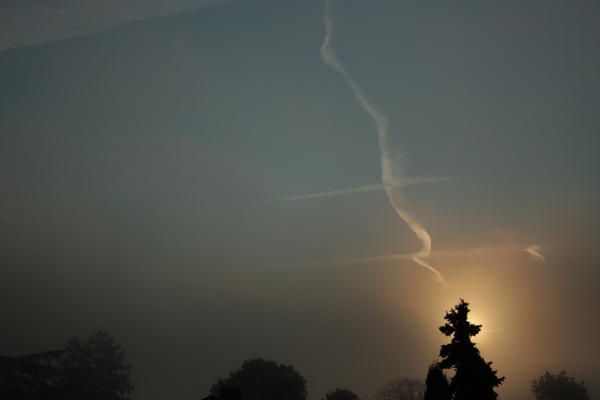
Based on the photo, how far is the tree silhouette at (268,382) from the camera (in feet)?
417

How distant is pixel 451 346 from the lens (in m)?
29.5

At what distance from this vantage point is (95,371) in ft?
506

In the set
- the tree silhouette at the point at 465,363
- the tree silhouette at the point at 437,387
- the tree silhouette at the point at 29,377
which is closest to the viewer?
the tree silhouette at the point at 437,387

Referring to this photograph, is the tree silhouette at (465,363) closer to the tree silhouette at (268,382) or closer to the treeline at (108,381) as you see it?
the treeline at (108,381)

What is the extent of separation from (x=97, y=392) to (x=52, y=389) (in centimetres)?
2038

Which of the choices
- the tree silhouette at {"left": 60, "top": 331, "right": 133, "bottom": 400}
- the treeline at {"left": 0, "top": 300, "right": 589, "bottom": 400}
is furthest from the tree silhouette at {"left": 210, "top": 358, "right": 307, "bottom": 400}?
the tree silhouette at {"left": 60, "top": 331, "right": 133, "bottom": 400}

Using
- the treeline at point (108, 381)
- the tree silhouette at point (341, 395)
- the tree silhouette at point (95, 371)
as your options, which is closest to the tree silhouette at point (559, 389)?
the treeline at point (108, 381)

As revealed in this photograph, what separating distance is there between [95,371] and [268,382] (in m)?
63.5

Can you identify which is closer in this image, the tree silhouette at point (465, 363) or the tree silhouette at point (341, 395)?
the tree silhouette at point (465, 363)

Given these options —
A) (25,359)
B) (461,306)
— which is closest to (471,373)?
(461,306)

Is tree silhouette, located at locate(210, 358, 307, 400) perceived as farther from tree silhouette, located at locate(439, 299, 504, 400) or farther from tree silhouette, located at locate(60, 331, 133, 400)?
tree silhouette, located at locate(439, 299, 504, 400)

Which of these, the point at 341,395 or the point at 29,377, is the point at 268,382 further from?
the point at 29,377

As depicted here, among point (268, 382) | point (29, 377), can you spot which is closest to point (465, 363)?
point (268, 382)

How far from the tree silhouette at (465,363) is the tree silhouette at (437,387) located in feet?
17.7
